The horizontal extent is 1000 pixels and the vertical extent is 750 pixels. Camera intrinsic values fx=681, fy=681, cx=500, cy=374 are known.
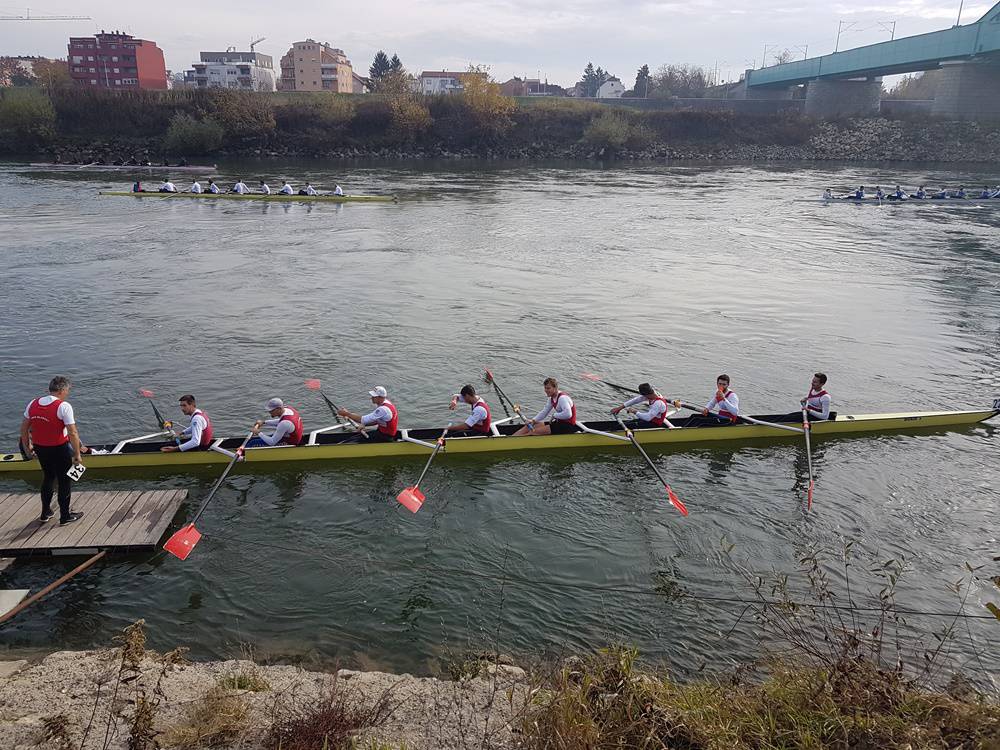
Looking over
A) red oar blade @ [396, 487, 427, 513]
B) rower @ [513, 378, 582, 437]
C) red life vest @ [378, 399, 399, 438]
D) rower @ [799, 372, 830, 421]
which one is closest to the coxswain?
red life vest @ [378, 399, 399, 438]

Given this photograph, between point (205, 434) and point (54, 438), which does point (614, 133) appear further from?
point (54, 438)

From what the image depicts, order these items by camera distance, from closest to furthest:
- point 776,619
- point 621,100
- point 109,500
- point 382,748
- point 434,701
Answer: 1. point 382,748
2. point 434,701
3. point 776,619
4. point 109,500
5. point 621,100

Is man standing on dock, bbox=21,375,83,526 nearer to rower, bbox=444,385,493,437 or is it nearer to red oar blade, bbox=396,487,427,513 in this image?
red oar blade, bbox=396,487,427,513

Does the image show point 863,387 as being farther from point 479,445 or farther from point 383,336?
point 383,336

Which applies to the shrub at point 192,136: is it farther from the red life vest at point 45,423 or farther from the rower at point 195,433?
the red life vest at point 45,423

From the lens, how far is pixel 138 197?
45406mm

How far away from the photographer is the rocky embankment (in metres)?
6.35

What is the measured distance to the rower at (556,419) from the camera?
587 inches

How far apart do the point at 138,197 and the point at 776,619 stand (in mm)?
47778

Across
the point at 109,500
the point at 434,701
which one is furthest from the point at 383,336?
the point at 434,701

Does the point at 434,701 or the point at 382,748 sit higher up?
the point at 382,748

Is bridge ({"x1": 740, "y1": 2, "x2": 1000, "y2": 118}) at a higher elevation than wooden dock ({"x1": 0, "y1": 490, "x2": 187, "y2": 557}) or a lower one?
higher

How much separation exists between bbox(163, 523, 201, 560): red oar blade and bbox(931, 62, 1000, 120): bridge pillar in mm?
105597

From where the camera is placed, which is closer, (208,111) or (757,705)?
(757,705)
